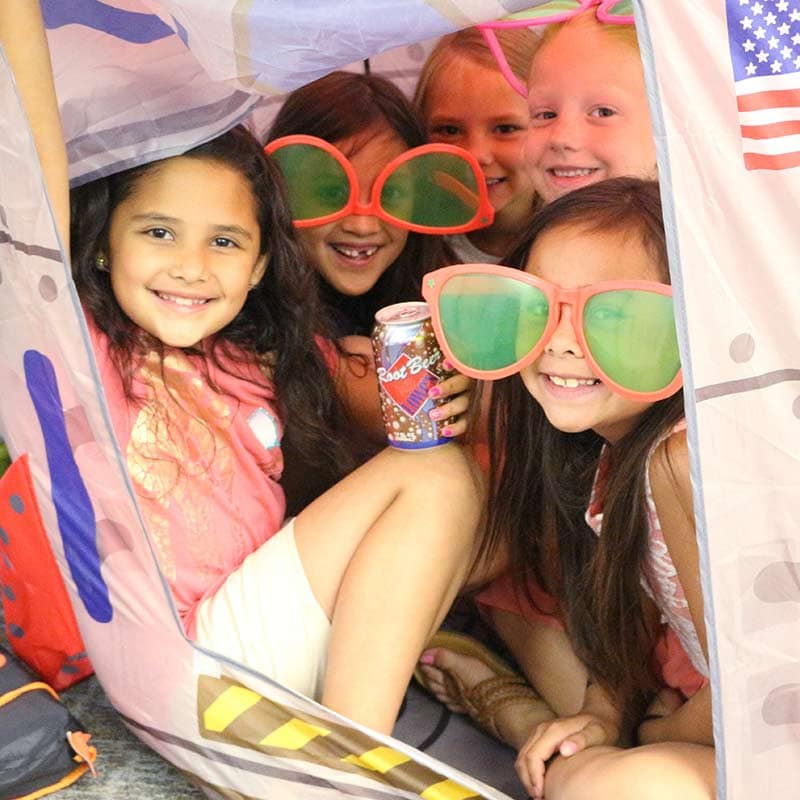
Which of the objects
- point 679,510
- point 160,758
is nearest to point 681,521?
point 679,510

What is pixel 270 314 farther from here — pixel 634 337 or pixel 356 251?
pixel 634 337

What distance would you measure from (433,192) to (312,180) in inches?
5.4

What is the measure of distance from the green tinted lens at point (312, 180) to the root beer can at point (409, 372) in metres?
0.28

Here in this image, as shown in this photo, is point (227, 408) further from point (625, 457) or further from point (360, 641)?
point (625, 457)

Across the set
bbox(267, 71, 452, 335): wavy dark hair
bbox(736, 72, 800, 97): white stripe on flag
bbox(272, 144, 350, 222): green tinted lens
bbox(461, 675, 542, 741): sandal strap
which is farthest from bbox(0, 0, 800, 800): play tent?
bbox(267, 71, 452, 335): wavy dark hair

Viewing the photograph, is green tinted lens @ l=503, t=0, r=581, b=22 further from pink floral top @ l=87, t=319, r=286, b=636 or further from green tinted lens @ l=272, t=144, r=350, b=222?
pink floral top @ l=87, t=319, r=286, b=636

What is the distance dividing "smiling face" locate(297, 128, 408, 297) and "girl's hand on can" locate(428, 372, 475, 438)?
13.5 inches

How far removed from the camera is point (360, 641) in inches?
44.9

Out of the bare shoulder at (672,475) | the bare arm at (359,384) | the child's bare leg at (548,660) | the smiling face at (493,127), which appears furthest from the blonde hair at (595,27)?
the child's bare leg at (548,660)

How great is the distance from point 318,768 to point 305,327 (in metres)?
0.47

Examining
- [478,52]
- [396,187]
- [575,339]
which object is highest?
[478,52]

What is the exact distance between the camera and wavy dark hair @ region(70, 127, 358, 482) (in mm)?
1229

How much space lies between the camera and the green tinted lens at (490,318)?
1.06 metres

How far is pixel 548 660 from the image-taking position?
130 centimetres
